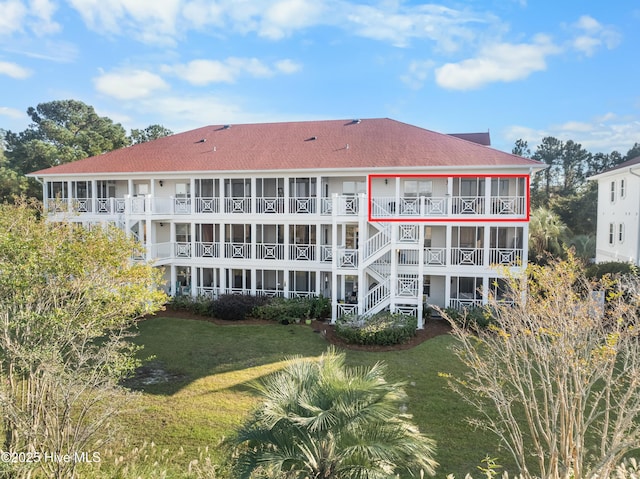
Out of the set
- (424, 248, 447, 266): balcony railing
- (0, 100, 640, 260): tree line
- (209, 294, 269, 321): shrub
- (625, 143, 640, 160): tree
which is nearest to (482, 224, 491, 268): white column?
(424, 248, 447, 266): balcony railing

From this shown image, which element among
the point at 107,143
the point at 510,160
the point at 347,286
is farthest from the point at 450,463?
the point at 107,143

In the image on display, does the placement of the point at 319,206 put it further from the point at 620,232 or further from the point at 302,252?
the point at 620,232

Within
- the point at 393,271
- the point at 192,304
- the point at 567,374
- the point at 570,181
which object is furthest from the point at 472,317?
the point at 570,181

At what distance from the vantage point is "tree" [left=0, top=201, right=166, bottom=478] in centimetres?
723

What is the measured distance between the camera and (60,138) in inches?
1593

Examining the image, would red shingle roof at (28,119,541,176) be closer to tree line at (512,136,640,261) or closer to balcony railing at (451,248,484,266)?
balcony railing at (451,248,484,266)

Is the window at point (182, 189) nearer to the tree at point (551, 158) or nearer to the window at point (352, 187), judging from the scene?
the window at point (352, 187)

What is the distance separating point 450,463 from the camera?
27.3 feet

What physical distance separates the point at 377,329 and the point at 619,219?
1791 centimetres

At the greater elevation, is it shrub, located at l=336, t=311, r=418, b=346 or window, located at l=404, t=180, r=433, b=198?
window, located at l=404, t=180, r=433, b=198

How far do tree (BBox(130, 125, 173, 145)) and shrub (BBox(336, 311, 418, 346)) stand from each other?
123ft

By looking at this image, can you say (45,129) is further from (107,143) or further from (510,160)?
(510,160)

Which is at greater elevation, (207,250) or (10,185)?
(10,185)

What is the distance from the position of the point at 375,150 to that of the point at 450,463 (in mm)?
15509
